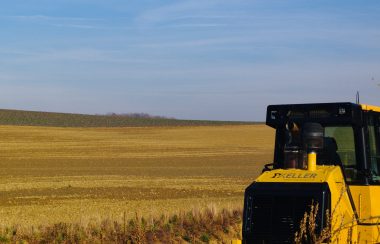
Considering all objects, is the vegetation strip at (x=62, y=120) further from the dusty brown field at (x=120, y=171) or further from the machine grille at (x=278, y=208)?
the machine grille at (x=278, y=208)

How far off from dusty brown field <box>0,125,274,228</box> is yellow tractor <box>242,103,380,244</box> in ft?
19.9

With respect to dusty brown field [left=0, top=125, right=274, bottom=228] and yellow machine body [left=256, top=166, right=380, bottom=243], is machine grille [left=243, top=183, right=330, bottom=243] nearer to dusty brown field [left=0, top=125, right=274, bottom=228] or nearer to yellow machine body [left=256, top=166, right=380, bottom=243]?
yellow machine body [left=256, top=166, right=380, bottom=243]

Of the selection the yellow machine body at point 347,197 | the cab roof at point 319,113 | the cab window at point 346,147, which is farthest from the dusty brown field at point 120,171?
the yellow machine body at point 347,197

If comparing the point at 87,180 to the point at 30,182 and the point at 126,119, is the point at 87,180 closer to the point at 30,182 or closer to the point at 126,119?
the point at 30,182

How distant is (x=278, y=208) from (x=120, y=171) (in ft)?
89.7

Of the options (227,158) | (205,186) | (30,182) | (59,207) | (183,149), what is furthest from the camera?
(183,149)

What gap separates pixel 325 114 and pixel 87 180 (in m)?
22.0

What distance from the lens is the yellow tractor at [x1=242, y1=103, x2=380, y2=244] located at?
22.7 feet

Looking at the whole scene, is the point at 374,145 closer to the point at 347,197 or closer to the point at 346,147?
the point at 346,147

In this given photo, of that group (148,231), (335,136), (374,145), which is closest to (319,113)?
(335,136)

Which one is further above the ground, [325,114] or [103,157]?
[325,114]

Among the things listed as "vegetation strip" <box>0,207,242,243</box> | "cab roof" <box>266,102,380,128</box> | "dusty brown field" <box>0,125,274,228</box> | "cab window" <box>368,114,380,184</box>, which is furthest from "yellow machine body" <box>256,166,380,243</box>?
"dusty brown field" <box>0,125,274,228</box>

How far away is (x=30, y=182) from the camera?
92.0 ft

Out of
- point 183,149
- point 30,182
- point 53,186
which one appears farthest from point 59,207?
point 183,149
